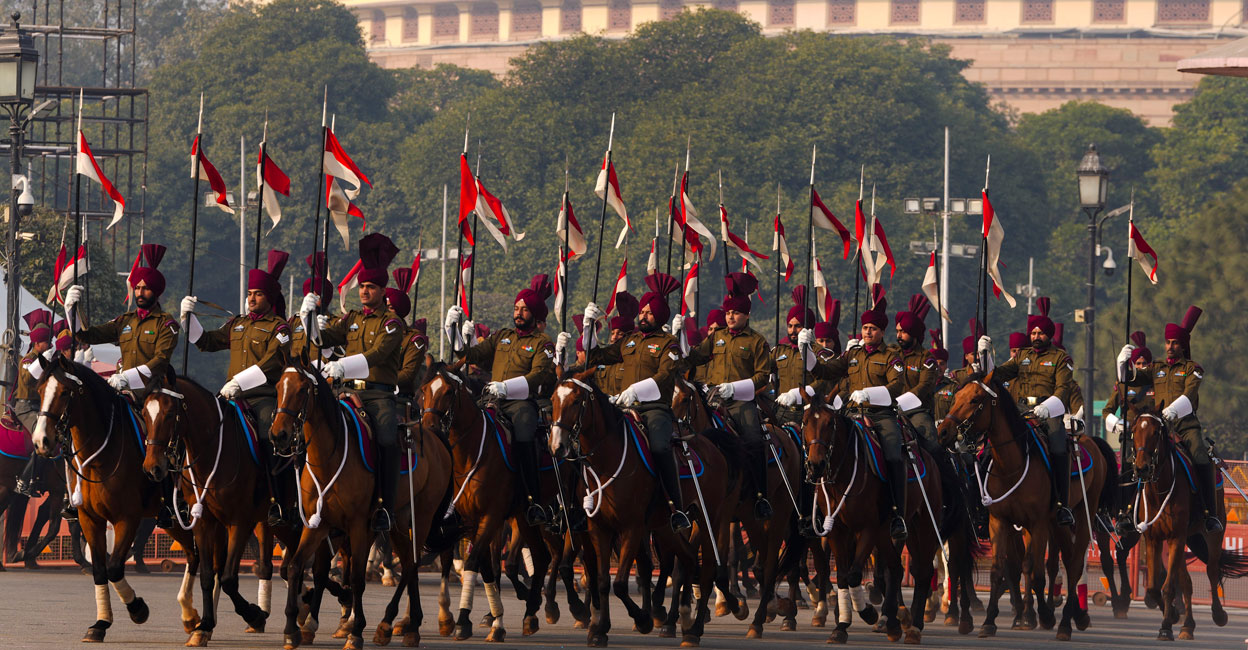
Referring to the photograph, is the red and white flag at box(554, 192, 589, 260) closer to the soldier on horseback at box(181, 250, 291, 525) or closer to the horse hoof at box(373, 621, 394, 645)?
the soldier on horseback at box(181, 250, 291, 525)

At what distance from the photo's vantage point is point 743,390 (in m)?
19.6

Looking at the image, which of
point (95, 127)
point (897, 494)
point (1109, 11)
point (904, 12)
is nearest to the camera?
point (897, 494)

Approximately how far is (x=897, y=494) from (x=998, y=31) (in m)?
117

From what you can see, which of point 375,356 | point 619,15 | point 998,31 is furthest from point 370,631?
point 619,15

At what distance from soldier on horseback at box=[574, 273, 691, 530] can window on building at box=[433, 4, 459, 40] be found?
126522 mm

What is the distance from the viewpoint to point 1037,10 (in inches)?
5285

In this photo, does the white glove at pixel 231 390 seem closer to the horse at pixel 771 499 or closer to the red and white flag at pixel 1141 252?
the horse at pixel 771 499

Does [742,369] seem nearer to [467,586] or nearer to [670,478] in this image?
[670,478]

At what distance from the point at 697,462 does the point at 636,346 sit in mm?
1131

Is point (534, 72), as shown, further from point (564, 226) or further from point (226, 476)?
point (226, 476)

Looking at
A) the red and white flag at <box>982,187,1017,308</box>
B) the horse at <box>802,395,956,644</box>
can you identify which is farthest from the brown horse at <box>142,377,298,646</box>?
the red and white flag at <box>982,187,1017,308</box>

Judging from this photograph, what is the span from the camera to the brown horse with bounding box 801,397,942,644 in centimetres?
1872

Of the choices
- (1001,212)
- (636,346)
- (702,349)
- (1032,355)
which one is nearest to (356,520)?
(636,346)

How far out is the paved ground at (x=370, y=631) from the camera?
56.0ft
